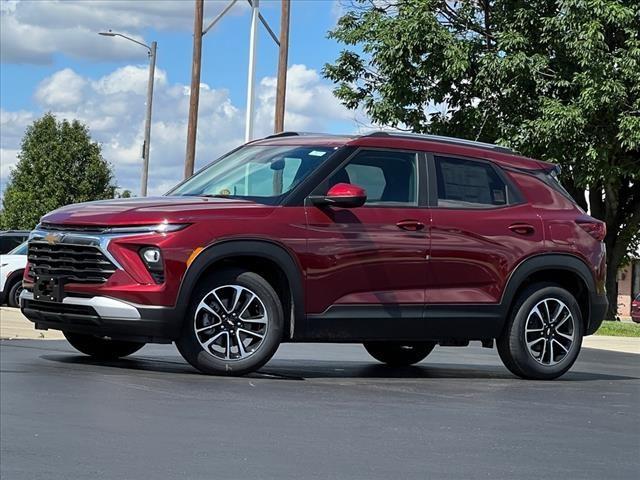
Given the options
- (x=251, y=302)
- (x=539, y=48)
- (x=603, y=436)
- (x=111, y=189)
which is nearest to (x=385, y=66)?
(x=539, y=48)

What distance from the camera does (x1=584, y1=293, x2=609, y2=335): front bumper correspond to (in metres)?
12.1

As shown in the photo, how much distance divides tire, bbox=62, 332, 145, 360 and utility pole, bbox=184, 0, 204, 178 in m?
25.2

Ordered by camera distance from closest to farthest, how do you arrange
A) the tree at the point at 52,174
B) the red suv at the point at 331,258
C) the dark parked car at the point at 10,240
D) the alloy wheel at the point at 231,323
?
the red suv at the point at 331,258
the alloy wheel at the point at 231,323
the dark parked car at the point at 10,240
the tree at the point at 52,174

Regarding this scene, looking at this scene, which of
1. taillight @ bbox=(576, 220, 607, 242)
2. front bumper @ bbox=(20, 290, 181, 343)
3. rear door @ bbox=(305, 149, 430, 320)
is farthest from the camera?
taillight @ bbox=(576, 220, 607, 242)

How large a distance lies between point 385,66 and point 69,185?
153 ft

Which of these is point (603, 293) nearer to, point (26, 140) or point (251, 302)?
point (251, 302)

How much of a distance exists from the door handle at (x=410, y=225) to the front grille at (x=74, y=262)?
2241mm

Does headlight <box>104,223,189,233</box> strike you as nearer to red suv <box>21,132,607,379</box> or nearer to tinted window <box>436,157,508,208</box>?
red suv <box>21,132,607,379</box>

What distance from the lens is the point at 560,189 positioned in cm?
1216

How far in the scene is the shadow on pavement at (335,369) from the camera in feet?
36.4

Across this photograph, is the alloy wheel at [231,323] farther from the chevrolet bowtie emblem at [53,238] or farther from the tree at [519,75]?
the tree at [519,75]

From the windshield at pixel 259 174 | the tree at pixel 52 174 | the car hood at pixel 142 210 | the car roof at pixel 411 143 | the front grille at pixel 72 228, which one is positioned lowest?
the front grille at pixel 72 228

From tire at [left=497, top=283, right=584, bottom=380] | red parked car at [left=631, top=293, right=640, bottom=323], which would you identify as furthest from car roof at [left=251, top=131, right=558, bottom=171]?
red parked car at [left=631, top=293, right=640, bottom=323]

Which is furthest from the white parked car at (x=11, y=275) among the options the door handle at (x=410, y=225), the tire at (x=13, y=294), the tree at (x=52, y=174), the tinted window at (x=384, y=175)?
the tree at (x=52, y=174)
